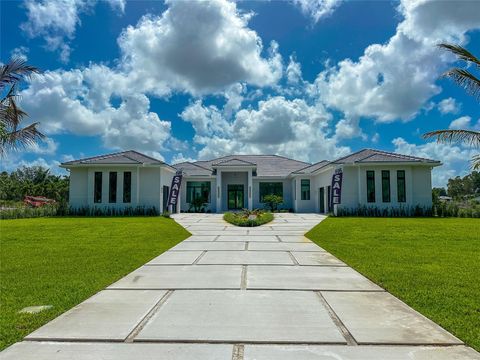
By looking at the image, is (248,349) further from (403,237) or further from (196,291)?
(403,237)

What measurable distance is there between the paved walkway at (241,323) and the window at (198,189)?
24229 millimetres

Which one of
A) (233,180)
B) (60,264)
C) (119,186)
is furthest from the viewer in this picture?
(233,180)

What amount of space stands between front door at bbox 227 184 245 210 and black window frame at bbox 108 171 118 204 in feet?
35.7

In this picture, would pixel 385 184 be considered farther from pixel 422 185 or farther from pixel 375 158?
pixel 422 185

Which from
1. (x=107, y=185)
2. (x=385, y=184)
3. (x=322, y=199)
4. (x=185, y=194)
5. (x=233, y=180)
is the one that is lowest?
(x=322, y=199)

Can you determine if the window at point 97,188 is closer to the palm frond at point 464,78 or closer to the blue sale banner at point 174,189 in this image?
the blue sale banner at point 174,189

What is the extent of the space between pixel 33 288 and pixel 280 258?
4851 millimetres

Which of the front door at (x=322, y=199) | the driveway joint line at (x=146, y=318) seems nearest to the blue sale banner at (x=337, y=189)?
the front door at (x=322, y=199)

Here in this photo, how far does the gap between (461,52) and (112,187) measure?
69.2ft

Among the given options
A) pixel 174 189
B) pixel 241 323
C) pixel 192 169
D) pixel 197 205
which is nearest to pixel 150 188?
pixel 174 189

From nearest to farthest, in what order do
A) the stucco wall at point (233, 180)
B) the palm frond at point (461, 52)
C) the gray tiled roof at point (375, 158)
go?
the palm frond at point (461, 52)
the gray tiled roof at point (375, 158)
the stucco wall at point (233, 180)

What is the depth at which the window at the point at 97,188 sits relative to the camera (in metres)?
24.3

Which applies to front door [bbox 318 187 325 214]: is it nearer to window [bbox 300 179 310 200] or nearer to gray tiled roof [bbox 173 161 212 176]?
window [bbox 300 179 310 200]

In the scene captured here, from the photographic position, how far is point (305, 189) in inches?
1169
